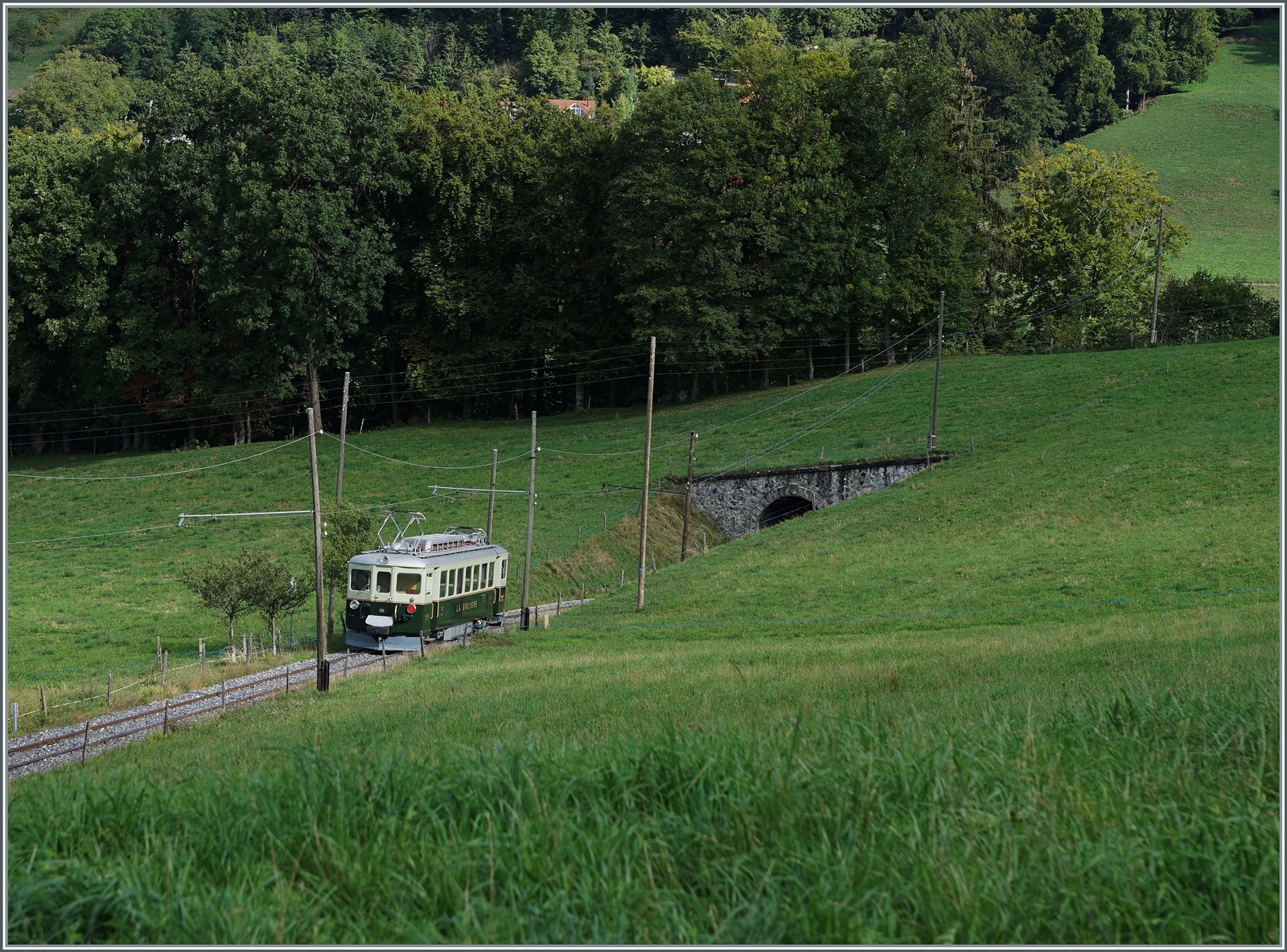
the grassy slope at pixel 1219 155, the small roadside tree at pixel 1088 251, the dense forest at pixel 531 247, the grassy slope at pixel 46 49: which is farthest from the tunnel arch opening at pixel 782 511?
the grassy slope at pixel 46 49

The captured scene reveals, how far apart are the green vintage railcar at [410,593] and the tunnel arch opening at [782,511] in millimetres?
20385

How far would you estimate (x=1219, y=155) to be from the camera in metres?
105

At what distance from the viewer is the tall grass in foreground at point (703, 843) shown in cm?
639

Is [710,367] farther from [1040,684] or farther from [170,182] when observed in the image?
[1040,684]

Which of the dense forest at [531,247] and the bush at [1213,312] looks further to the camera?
the bush at [1213,312]

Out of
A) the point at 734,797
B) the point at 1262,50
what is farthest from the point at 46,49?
the point at 734,797

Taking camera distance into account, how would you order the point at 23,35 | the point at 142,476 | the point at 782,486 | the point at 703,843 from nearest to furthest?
the point at 703,843
the point at 782,486
the point at 142,476
the point at 23,35

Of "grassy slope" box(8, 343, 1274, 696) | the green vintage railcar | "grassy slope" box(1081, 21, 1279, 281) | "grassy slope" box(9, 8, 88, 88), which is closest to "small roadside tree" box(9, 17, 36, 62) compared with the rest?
"grassy slope" box(9, 8, 88, 88)

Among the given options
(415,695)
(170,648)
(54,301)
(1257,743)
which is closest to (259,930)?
(1257,743)

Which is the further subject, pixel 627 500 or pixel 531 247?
pixel 531 247

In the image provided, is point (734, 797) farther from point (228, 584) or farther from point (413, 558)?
point (228, 584)

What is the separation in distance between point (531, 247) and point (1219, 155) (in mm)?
71690

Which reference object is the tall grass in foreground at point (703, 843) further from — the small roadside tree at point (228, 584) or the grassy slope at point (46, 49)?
the grassy slope at point (46, 49)

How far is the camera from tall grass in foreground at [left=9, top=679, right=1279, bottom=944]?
21.0 ft
